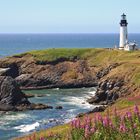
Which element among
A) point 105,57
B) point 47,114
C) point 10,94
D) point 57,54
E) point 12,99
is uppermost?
point 57,54

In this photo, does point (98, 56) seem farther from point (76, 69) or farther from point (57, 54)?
point (57, 54)

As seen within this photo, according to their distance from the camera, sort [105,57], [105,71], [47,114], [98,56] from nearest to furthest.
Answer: [47,114] → [105,71] → [105,57] → [98,56]

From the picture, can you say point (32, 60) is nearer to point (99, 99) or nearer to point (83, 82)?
point (83, 82)

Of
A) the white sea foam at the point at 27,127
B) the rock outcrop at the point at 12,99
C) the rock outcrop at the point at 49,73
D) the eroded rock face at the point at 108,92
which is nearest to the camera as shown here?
the white sea foam at the point at 27,127

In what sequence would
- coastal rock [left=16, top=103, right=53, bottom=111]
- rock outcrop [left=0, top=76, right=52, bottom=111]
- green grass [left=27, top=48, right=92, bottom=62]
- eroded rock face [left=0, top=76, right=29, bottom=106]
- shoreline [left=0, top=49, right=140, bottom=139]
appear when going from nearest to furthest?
coastal rock [left=16, top=103, right=53, bottom=111]
rock outcrop [left=0, top=76, right=52, bottom=111]
eroded rock face [left=0, top=76, right=29, bottom=106]
shoreline [left=0, top=49, right=140, bottom=139]
green grass [left=27, top=48, right=92, bottom=62]

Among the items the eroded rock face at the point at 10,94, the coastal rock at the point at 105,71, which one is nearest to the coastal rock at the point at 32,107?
the eroded rock face at the point at 10,94

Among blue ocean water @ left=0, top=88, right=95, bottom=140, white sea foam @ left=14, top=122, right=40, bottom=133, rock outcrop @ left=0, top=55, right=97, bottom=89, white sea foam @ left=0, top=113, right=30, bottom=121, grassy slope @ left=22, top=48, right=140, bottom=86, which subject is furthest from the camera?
rock outcrop @ left=0, top=55, right=97, bottom=89

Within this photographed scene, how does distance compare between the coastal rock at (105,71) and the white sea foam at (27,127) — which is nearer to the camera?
the white sea foam at (27,127)

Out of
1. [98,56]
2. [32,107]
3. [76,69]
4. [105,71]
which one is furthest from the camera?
[98,56]

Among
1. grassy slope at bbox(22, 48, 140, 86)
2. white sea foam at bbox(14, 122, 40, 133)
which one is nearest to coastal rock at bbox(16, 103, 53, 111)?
white sea foam at bbox(14, 122, 40, 133)

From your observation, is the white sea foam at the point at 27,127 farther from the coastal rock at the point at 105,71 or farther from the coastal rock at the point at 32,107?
the coastal rock at the point at 105,71

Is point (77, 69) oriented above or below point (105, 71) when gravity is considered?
below

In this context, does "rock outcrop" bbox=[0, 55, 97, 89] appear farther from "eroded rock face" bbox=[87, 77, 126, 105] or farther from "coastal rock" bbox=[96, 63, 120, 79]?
"eroded rock face" bbox=[87, 77, 126, 105]

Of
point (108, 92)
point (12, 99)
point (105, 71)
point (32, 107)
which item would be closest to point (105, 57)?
point (105, 71)
